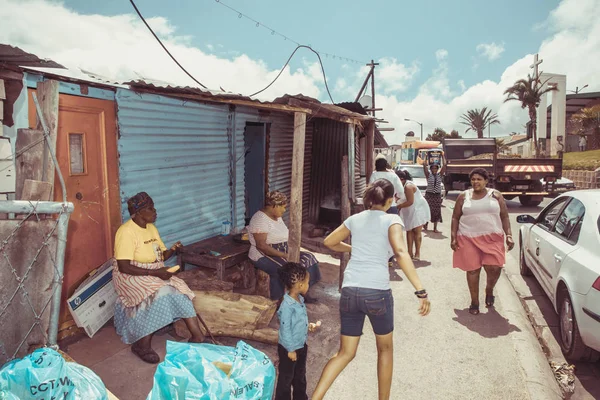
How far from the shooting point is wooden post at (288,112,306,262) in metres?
4.75

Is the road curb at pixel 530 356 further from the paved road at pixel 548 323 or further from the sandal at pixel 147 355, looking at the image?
the sandal at pixel 147 355

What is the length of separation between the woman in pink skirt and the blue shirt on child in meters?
2.79

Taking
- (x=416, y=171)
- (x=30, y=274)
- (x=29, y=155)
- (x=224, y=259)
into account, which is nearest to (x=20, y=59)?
(x=29, y=155)

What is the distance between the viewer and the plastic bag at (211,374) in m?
2.08

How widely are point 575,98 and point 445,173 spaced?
28.7 m

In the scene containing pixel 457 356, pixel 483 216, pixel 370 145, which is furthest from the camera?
pixel 370 145

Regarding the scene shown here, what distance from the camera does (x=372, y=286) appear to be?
293cm

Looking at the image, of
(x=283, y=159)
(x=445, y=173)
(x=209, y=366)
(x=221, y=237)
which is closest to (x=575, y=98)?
(x=445, y=173)

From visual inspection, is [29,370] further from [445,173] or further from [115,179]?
[445,173]

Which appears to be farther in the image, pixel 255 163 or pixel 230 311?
pixel 255 163

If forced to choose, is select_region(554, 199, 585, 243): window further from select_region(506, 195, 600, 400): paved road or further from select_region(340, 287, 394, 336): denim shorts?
select_region(340, 287, 394, 336): denim shorts

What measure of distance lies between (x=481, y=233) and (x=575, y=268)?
3.74 feet

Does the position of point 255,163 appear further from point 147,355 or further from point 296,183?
point 147,355

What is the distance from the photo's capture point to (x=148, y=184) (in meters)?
4.98
